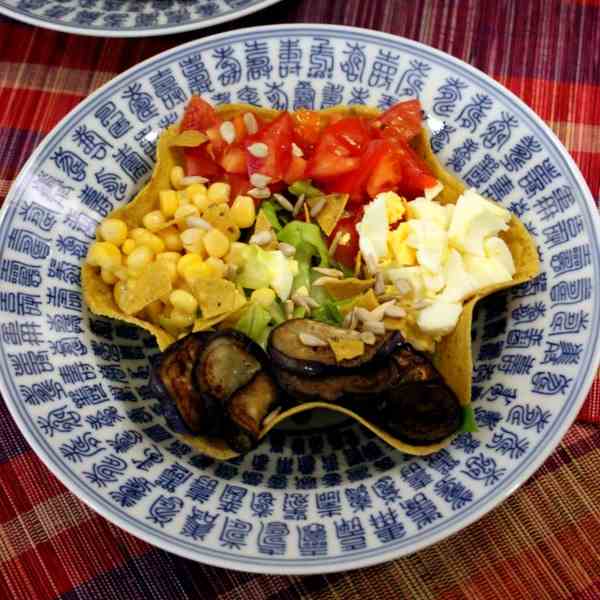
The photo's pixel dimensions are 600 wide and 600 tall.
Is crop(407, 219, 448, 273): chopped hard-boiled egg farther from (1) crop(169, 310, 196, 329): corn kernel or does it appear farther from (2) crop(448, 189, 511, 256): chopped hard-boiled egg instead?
(1) crop(169, 310, 196, 329): corn kernel

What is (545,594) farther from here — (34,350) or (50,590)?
(34,350)

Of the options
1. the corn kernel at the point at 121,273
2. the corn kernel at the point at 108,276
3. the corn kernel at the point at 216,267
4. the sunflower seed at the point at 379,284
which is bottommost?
the corn kernel at the point at 108,276

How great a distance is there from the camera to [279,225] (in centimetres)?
284

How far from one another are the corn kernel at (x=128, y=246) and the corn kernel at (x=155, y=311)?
22cm

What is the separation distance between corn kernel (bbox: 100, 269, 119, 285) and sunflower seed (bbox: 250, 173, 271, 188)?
0.59 m

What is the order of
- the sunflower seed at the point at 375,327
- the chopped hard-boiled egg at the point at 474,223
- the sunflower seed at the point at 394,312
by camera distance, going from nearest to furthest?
1. the sunflower seed at the point at 375,327
2. the sunflower seed at the point at 394,312
3. the chopped hard-boiled egg at the point at 474,223

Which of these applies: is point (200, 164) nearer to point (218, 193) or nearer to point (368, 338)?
point (218, 193)

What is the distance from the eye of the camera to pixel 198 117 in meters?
2.91

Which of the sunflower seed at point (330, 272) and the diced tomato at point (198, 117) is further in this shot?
the diced tomato at point (198, 117)

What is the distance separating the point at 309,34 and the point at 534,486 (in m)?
1.91

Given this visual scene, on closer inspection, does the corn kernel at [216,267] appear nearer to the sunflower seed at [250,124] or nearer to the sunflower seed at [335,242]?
the sunflower seed at [335,242]

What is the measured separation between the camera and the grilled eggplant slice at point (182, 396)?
87.1 inches

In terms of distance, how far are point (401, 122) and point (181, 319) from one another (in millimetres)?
1099

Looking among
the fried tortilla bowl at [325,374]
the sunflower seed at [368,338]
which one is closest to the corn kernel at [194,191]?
the fried tortilla bowl at [325,374]
